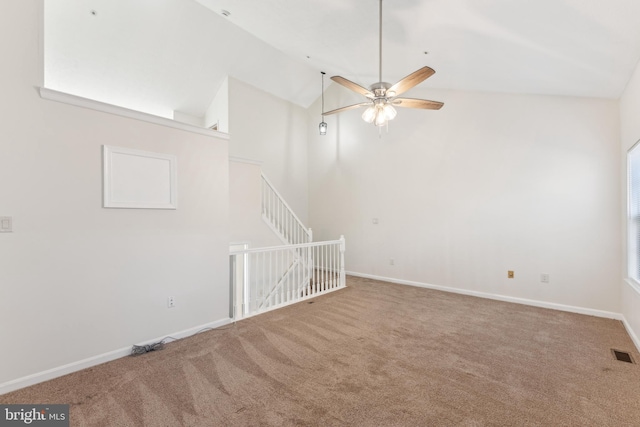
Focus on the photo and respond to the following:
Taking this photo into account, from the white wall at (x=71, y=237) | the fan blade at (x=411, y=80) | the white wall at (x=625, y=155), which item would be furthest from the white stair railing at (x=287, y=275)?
the white wall at (x=625, y=155)

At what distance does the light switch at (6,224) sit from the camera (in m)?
2.07

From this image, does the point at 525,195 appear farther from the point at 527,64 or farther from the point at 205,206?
the point at 205,206

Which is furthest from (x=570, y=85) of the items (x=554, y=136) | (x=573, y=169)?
(x=573, y=169)

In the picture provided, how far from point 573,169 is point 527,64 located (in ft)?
5.40

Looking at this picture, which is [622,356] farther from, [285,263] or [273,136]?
[273,136]

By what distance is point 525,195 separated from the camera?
416 centimetres

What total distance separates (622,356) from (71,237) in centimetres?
507

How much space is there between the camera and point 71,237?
2.36 meters

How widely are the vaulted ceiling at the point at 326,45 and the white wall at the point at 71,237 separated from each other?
2.42 m

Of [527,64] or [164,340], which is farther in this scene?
[527,64]

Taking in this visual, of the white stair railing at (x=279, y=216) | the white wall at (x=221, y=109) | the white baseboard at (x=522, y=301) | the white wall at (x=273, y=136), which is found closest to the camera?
the white baseboard at (x=522, y=301)

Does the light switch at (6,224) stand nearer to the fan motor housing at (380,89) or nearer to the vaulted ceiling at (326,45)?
the fan motor housing at (380,89)

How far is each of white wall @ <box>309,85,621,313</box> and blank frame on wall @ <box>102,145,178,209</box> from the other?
13.3ft

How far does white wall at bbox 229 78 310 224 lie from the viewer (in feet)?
19.9
